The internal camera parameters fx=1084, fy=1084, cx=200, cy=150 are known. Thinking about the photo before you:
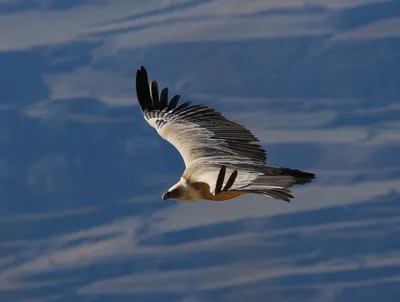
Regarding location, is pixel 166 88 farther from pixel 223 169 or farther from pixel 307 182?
pixel 223 169

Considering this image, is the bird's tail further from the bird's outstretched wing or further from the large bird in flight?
the bird's outstretched wing

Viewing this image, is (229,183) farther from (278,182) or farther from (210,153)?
(210,153)

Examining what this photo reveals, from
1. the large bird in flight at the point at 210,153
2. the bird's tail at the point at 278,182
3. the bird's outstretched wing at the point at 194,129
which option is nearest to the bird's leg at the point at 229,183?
the large bird in flight at the point at 210,153

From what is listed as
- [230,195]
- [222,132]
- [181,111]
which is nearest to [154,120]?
[181,111]

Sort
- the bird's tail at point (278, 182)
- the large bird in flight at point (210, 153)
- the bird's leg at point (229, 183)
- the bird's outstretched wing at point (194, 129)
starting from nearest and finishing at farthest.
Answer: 1. the bird's leg at point (229, 183)
2. the bird's tail at point (278, 182)
3. the large bird in flight at point (210, 153)
4. the bird's outstretched wing at point (194, 129)

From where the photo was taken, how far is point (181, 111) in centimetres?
3039

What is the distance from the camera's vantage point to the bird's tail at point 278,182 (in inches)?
858

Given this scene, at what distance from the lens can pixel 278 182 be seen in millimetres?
23438

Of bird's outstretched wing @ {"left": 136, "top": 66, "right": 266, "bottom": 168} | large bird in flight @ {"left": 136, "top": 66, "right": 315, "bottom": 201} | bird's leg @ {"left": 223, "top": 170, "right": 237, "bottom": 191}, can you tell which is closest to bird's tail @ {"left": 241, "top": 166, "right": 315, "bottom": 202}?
large bird in flight @ {"left": 136, "top": 66, "right": 315, "bottom": 201}

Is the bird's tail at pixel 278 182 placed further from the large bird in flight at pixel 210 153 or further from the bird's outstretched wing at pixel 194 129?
the bird's outstretched wing at pixel 194 129

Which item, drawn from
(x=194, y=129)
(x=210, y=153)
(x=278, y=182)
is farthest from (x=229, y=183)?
(x=194, y=129)

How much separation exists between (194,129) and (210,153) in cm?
170

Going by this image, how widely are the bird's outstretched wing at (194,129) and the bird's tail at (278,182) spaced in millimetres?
1541

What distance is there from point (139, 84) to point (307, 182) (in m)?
7.60
